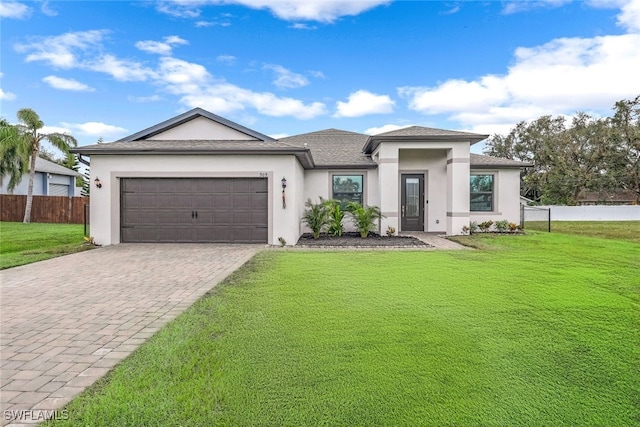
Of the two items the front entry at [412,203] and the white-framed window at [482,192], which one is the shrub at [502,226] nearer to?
the white-framed window at [482,192]

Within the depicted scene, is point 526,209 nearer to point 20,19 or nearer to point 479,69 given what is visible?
point 479,69

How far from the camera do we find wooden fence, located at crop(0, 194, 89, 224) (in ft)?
68.7

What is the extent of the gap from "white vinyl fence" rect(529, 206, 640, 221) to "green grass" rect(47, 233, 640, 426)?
22.4m

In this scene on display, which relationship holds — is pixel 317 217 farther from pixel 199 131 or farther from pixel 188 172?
pixel 199 131

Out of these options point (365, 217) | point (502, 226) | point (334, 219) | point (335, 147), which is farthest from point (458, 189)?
point (335, 147)

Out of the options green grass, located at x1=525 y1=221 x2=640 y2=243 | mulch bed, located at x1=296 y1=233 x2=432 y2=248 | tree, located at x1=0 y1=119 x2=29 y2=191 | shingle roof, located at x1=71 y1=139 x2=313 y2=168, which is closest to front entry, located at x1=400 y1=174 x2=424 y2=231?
mulch bed, located at x1=296 y1=233 x2=432 y2=248

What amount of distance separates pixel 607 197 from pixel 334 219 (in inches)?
1362

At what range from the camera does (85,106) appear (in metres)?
20.1

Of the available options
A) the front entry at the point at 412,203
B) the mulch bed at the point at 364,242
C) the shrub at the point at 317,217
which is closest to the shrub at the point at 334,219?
the shrub at the point at 317,217

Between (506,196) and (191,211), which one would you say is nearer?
(191,211)

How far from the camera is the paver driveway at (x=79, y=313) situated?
8.96 feet

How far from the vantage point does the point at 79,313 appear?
4484 mm

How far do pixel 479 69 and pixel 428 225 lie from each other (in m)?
8.97

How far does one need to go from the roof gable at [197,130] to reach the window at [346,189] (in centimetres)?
325
